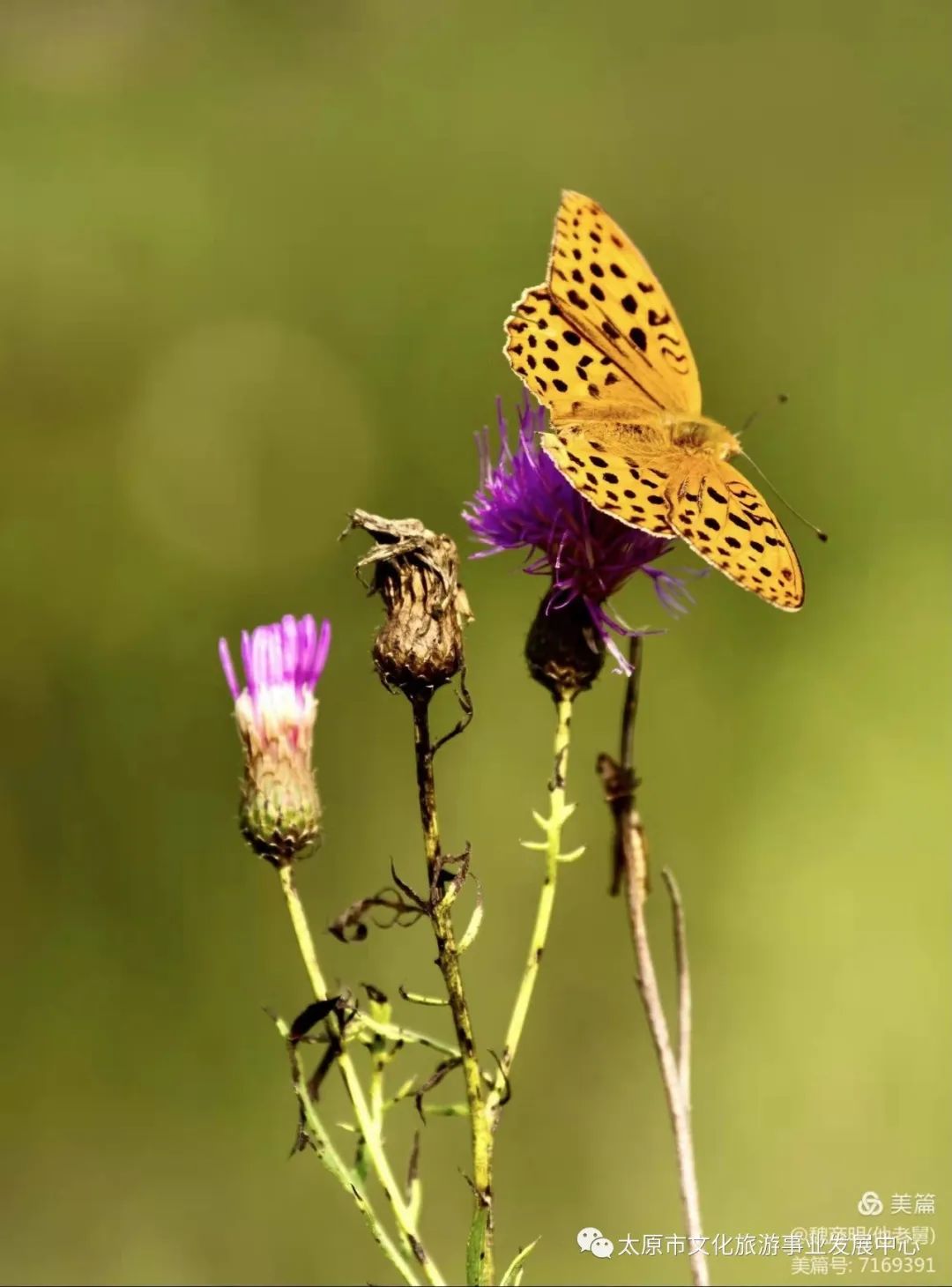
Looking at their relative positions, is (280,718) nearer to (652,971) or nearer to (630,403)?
(652,971)

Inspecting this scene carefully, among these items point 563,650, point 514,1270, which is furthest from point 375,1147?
point 563,650

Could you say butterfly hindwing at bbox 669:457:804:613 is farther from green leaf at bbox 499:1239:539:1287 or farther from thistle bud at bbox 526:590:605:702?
Answer: green leaf at bbox 499:1239:539:1287

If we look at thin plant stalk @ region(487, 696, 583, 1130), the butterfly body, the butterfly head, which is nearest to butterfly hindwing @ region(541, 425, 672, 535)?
the butterfly body

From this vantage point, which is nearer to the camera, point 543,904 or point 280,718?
point 543,904

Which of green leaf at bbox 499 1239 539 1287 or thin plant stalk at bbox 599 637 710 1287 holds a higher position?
thin plant stalk at bbox 599 637 710 1287

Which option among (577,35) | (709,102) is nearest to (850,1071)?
(709,102)

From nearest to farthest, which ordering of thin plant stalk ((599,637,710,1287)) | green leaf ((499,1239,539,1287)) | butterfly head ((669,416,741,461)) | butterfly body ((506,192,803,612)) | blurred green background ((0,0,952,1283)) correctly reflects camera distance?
1. green leaf ((499,1239,539,1287))
2. thin plant stalk ((599,637,710,1287))
3. butterfly body ((506,192,803,612))
4. butterfly head ((669,416,741,461))
5. blurred green background ((0,0,952,1283))
